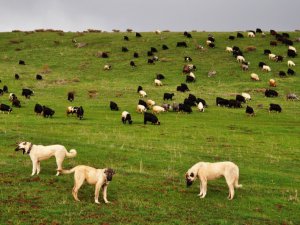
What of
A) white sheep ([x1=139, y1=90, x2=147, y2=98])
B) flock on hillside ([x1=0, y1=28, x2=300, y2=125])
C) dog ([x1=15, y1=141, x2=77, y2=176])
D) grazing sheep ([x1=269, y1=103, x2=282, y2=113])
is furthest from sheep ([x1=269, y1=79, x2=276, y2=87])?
dog ([x1=15, y1=141, x2=77, y2=176])

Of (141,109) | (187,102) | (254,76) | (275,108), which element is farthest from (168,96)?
(254,76)

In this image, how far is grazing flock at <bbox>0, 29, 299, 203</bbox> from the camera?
19125mm

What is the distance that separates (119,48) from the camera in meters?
85.6

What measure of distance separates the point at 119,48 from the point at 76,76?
18.8 metres

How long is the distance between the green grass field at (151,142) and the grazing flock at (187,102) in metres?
0.84

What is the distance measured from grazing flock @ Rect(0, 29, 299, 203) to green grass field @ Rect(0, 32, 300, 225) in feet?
2.75

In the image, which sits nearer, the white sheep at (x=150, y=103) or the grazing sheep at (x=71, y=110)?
the grazing sheep at (x=71, y=110)

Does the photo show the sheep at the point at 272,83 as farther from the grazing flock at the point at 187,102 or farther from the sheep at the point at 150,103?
the sheep at the point at 150,103

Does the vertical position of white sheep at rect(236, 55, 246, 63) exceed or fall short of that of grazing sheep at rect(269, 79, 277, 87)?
it exceeds it

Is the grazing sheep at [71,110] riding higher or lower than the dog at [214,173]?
higher

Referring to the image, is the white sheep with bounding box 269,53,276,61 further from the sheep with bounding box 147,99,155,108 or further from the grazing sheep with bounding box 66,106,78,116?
the grazing sheep with bounding box 66,106,78,116

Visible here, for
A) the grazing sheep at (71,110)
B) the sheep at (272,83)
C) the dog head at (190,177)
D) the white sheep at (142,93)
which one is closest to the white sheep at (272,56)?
the sheep at (272,83)

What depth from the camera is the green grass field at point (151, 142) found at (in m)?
17.1

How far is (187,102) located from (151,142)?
17.8 m
